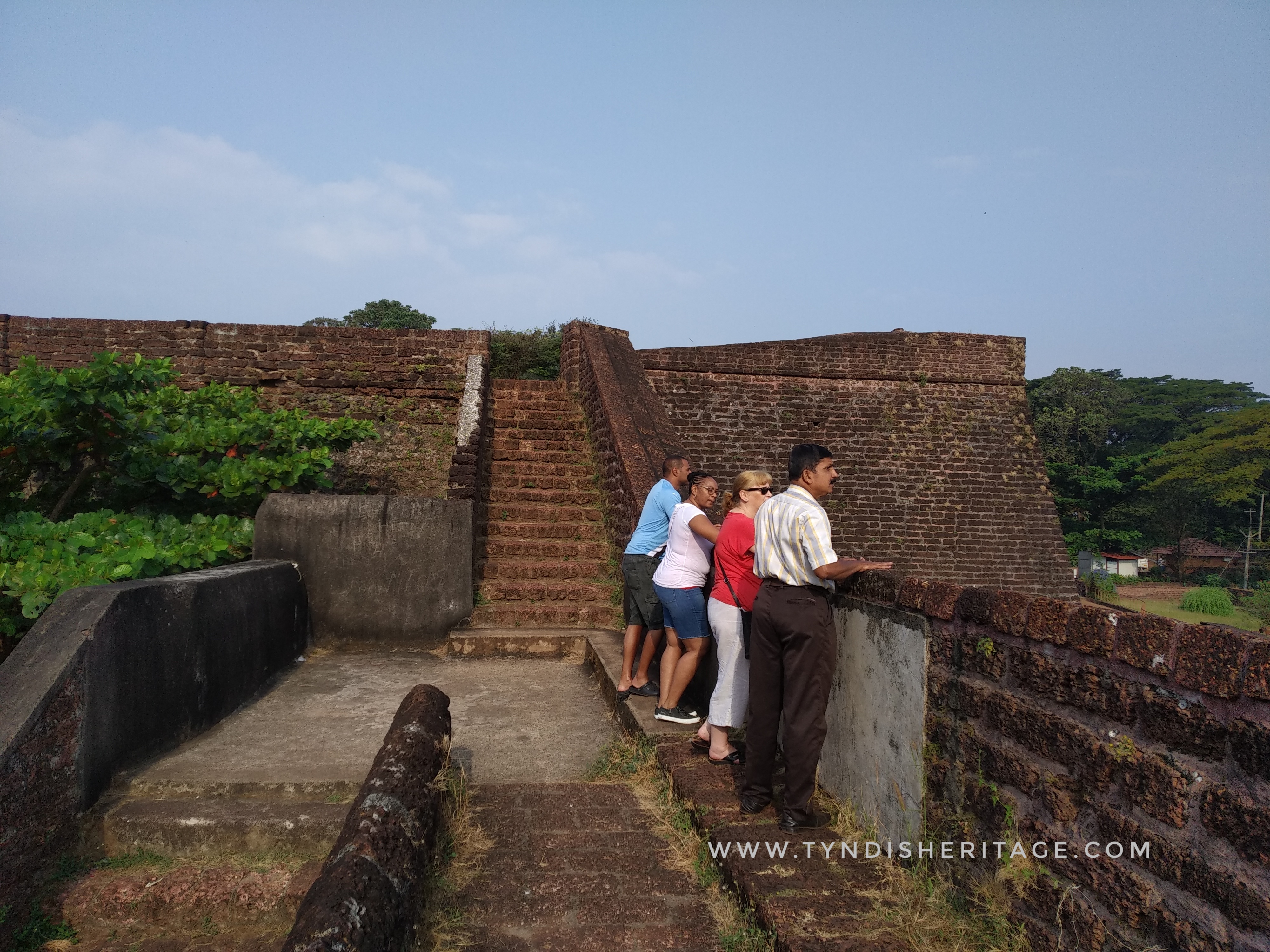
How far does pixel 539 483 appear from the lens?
328 inches

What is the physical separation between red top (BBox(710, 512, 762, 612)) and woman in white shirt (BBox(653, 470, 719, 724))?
0.39 m

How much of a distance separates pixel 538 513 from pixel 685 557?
4006 mm

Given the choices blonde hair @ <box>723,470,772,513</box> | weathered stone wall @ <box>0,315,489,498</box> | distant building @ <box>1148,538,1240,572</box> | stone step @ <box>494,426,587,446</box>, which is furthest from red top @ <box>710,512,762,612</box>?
distant building @ <box>1148,538,1240,572</box>

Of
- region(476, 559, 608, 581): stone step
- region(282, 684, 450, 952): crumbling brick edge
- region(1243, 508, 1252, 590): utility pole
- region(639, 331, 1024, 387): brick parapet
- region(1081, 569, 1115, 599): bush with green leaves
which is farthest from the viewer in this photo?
region(1243, 508, 1252, 590): utility pole

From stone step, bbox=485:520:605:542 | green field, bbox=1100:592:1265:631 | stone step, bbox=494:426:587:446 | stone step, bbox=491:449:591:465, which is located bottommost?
green field, bbox=1100:592:1265:631

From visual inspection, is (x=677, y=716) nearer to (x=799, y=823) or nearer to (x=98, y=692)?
(x=799, y=823)

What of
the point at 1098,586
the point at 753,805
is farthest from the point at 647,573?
the point at 1098,586

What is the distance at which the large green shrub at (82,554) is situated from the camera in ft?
12.8

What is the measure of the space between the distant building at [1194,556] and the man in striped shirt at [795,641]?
135 ft

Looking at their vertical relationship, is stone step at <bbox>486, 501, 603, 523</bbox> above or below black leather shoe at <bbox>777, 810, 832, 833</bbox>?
above

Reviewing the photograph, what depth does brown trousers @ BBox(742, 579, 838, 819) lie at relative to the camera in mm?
2795

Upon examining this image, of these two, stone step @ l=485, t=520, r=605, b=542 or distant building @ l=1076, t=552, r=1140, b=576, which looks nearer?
stone step @ l=485, t=520, r=605, b=542

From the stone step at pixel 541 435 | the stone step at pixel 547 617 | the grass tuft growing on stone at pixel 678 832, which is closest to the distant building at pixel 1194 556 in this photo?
the stone step at pixel 541 435

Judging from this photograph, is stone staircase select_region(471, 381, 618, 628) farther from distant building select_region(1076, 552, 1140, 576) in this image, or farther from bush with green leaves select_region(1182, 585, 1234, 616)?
distant building select_region(1076, 552, 1140, 576)
